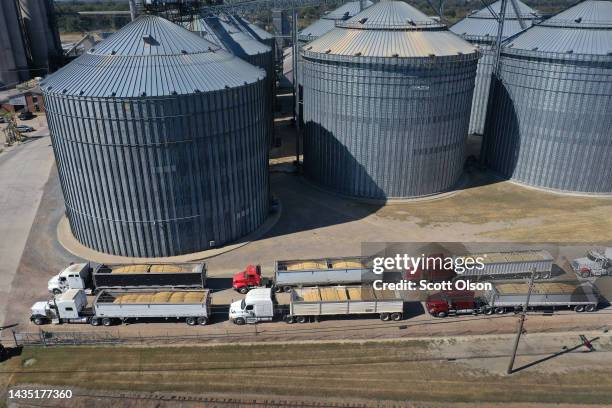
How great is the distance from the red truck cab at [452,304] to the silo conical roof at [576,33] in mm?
32395

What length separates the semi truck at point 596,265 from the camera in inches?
1377

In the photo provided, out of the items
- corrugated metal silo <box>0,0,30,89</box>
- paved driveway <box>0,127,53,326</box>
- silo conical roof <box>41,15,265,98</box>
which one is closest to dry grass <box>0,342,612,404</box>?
paved driveway <box>0,127,53,326</box>

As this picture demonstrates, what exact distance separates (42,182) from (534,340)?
5551 cm

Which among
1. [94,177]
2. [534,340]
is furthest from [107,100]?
[534,340]

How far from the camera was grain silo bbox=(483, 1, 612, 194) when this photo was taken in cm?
4791

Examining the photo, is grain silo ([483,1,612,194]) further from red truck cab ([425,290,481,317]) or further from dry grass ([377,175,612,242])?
red truck cab ([425,290,481,317])

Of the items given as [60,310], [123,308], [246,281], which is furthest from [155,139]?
[60,310]

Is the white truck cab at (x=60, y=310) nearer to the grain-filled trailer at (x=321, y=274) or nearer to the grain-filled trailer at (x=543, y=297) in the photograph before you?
the grain-filled trailer at (x=321, y=274)

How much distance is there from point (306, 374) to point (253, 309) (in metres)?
5.91

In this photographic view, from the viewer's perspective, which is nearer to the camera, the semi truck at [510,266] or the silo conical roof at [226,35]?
the semi truck at [510,266]

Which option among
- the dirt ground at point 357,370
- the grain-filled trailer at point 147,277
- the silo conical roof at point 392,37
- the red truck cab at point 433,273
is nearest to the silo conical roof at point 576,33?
the silo conical roof at point 392,37

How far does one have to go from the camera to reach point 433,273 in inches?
1341

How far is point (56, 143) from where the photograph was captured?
3706cm

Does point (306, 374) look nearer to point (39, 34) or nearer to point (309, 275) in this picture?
point (309, 275)
